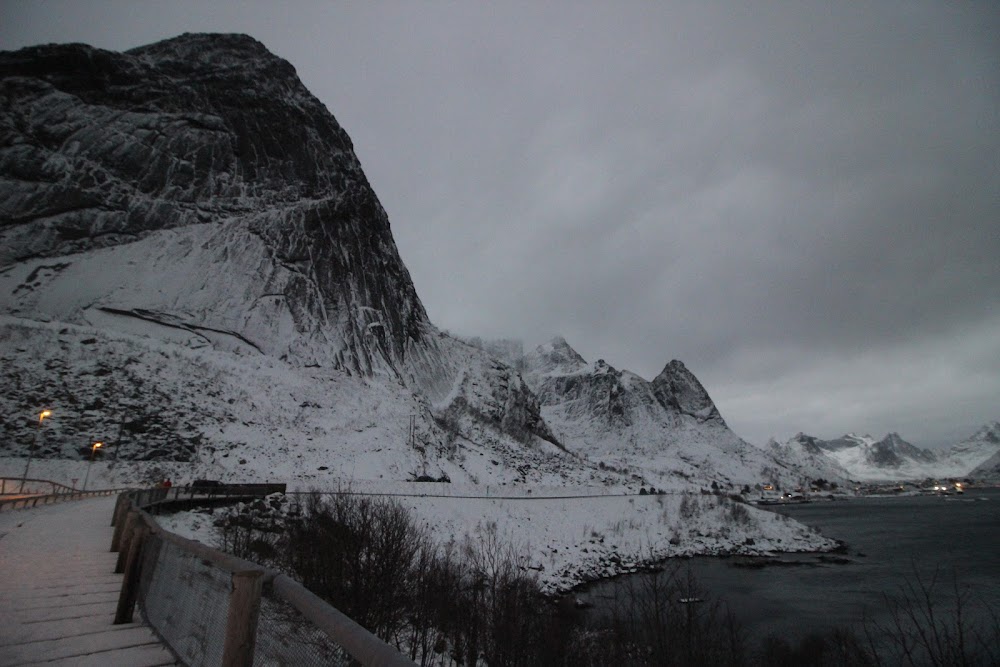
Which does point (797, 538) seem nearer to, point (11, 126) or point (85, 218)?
point (85, 218)

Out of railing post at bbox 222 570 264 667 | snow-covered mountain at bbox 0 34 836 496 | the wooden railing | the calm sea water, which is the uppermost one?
snow-covered mountain at bbox 0 34 836 496

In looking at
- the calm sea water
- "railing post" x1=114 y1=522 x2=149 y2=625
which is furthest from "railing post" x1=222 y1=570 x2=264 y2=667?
the calm sea water

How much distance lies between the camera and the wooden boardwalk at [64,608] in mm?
5512

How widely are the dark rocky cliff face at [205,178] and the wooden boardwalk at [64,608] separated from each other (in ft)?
179

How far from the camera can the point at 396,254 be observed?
101m

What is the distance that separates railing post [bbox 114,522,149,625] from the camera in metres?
6.73

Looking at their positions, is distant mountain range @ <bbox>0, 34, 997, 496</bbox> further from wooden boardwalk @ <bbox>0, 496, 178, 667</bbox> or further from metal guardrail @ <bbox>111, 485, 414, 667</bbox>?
metal guardrail @ <bbox>111, 485, 414, 667</bbox>

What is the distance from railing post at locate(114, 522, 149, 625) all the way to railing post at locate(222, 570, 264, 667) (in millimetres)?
4545

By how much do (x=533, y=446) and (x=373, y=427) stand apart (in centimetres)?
4495

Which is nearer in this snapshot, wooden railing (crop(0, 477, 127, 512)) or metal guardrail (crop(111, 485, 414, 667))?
metal guardrail (crop(111, 485, 414, 667))

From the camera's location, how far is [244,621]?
3.41 metres

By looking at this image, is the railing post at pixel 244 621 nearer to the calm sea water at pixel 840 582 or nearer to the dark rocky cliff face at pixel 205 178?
the calm sea water at pixel 840 582

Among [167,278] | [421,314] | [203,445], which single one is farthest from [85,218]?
[421,314]

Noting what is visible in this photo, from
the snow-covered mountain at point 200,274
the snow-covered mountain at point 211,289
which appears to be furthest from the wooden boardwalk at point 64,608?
the snow-covered mountain at point 200,274
